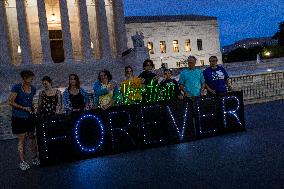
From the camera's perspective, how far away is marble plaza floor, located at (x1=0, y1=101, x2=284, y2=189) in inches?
246

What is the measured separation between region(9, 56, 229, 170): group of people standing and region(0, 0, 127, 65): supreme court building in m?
26.8

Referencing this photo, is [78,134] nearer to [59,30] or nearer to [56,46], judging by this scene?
[56,46]

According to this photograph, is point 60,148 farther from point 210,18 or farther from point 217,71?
point 210,18

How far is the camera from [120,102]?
412 inches

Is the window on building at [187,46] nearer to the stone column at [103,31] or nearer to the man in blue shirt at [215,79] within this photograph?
the stone column at [103,31]

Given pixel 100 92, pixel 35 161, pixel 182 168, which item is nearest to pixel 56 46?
pixel 100 92

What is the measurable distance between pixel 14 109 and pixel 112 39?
33.5 metres

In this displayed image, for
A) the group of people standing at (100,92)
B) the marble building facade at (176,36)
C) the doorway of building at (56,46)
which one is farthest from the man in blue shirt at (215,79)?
the marble building facade at (176,36)

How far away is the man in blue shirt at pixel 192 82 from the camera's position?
11242 mm

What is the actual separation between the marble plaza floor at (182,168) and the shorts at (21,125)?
83 centimetres

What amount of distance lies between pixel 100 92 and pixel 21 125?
2115 millimetres

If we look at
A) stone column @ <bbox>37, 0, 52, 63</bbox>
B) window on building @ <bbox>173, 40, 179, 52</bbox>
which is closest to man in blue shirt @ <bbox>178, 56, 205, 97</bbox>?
stone column @ <bbox>37, 0, 52, 63</bbox>

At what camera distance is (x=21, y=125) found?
893cm

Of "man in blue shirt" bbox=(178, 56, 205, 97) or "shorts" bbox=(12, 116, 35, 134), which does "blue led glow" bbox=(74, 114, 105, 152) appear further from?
"man in blue shirt" bbox=(178, 56, 205, 97)
